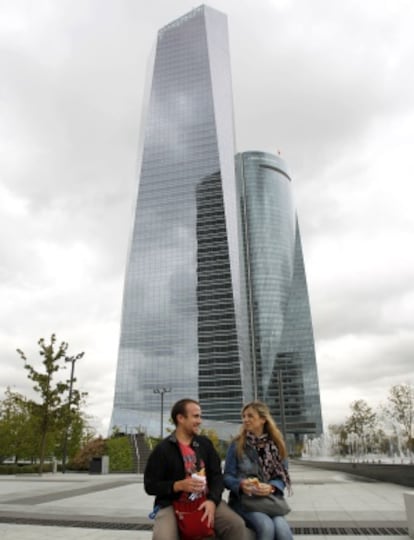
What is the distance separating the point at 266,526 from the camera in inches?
145

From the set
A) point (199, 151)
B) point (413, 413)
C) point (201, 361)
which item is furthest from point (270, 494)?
point (199, 151)

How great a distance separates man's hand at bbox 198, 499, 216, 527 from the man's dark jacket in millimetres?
95

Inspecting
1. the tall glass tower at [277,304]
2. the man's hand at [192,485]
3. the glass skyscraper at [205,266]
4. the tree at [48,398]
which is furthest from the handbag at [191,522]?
the tall glass tower at [277,304]

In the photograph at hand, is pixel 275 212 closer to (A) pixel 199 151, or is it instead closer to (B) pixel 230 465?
(A) pixel 199 151

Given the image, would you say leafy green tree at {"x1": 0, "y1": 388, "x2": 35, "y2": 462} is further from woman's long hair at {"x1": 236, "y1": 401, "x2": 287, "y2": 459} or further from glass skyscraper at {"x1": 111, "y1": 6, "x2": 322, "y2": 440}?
Answer: glass skyscraper at {"x1": 111, "y1": 6, "x2": 322, "y2": 440}

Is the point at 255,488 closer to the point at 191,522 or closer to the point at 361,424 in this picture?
the point at 191,522

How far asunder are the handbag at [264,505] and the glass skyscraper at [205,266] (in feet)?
354

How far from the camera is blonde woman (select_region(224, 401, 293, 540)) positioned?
3793 millimetres

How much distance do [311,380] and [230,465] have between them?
14894 cm

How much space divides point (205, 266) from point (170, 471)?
410 ft

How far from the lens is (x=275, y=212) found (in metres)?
158

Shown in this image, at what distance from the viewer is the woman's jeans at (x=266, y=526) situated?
3678 mm

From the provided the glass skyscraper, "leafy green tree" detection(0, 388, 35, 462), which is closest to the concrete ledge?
"leafy green tree" detection(0, 388, 35, 462)

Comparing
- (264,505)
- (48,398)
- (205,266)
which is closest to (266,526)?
(264,505)
